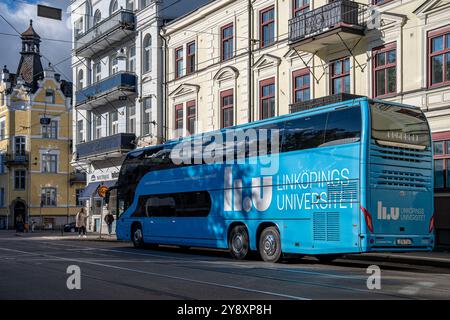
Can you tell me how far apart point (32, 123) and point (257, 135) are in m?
54.3

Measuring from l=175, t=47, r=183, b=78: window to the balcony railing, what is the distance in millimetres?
12025

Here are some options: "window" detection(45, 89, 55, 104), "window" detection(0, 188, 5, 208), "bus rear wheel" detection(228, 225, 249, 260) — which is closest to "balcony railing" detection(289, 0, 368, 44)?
"bus rear wheel" detection(228, 225, 249, 260)

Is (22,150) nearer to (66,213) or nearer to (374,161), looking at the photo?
(66,213)

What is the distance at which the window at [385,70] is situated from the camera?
23641 mm

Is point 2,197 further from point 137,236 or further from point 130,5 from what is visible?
point 137,236

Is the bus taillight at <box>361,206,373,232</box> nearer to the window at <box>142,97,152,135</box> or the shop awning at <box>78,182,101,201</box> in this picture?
the window at <box>142,97,152,135</box>

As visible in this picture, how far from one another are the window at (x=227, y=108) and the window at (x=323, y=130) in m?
13.9

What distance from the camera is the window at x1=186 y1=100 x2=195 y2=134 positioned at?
116 feet

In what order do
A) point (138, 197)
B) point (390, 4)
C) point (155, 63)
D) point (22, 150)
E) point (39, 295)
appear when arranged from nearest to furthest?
point (39, 295) → point (390, 4) → point (138, 197) → point (155, 63) → point (22, 150)

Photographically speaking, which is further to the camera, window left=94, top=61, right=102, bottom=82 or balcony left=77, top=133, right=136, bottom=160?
window left=94, top=61, right=102, bottom=82

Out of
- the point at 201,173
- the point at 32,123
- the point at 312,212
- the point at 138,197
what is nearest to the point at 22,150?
the point at 32,123

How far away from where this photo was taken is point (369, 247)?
15.5m

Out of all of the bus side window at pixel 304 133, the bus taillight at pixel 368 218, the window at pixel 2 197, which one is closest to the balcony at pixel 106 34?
the bus side window at pixel 304 133

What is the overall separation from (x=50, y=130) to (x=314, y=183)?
191 ft
